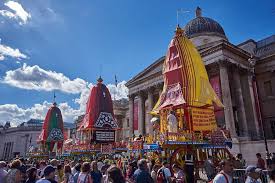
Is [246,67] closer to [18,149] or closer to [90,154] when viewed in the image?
[90,154]

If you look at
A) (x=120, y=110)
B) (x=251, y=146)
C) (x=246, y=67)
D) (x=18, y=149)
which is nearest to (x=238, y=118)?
(x=251, y=146)

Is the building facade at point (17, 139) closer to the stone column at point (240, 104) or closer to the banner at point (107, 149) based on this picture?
the stone column at point (240, 104)

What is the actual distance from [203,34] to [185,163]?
96.5 ft

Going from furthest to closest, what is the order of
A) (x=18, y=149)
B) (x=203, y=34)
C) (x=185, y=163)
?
(x=18, y=149) → (x=203, y=34) → (x=185, y=163)

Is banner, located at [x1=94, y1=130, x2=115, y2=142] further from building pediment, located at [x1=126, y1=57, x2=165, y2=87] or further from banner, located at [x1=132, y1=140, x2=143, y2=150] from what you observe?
building pediment, located at [x1=126, y1=57, x2=165, y2=87]

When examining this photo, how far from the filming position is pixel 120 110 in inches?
2000

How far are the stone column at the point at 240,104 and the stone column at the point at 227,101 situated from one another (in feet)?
7.92

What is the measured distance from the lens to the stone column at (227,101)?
23.0 metres

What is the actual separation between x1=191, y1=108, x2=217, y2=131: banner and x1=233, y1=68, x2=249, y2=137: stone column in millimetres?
14083

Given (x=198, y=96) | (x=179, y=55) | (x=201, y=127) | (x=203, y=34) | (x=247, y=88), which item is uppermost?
(x=203, y=34)

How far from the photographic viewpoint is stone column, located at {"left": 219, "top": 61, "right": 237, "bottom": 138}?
23.0 meters

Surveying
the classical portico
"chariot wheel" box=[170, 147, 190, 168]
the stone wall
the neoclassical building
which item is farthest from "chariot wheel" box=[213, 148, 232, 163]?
the neoclassical building

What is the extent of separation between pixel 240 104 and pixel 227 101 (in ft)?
9.19

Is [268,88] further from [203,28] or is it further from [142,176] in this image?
[142,176]
